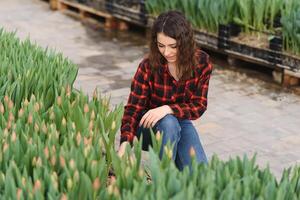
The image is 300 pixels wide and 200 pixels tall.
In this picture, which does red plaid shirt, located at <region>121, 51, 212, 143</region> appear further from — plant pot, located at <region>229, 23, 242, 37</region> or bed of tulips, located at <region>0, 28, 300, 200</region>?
plant pot, located at <region>229, 23, 242, 37</region>

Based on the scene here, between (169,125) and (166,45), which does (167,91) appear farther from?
(166,45)

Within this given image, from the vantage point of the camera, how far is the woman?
10.7ft

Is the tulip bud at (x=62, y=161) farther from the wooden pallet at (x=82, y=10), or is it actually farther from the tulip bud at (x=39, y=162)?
the wooden pallet at (x=82, y=10)

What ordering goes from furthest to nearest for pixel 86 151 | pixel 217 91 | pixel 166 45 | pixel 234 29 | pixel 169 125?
pixel 234 29 → pixel 217 91 → pixel 169 125 → pixel 166 45 → pixel 86 151

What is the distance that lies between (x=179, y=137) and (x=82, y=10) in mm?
5392

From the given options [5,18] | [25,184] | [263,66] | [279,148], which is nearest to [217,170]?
[25,184]

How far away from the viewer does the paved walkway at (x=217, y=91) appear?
459 centimetres

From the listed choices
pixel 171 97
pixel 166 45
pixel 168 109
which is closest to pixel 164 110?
pixel 168 109

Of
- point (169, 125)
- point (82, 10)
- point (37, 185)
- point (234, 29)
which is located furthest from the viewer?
point (82, 10)

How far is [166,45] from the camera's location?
313 centimetres

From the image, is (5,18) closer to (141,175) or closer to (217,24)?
(217,24)

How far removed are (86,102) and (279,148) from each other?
5.42 feet

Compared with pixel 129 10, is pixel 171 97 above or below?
above

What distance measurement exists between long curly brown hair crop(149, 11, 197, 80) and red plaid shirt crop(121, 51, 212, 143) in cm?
6
